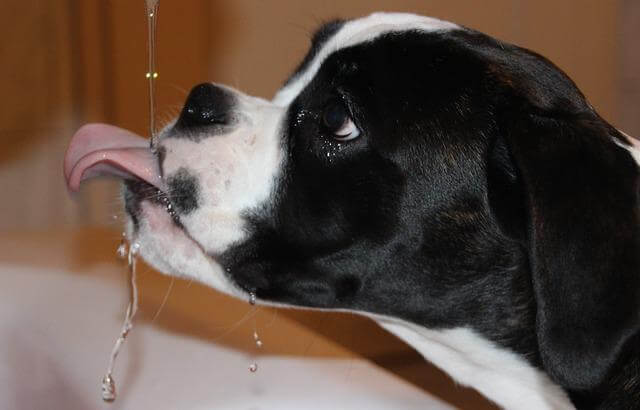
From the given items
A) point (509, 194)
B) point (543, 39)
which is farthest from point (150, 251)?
point (543, 39)

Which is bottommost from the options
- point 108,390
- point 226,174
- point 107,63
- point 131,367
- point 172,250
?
point 131,367

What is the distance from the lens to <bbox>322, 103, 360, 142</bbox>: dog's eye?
55.7 inches

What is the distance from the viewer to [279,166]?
144 cm

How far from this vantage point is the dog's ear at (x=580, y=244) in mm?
1232

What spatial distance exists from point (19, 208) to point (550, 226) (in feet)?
7.28

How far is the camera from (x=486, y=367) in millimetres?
1566

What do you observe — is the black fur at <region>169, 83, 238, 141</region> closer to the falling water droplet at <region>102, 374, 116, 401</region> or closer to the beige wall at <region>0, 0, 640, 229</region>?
the falling water droplet at <region>102, 374, 116, 401</region>

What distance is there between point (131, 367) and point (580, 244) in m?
1.32

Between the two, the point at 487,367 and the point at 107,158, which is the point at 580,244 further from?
the point at 107,158

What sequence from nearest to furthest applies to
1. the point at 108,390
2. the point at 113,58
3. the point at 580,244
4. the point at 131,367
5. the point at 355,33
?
the point at 580,244 < the point at 355,33 < the point at 108,390 < the point at 131,367 < the point at 113,58

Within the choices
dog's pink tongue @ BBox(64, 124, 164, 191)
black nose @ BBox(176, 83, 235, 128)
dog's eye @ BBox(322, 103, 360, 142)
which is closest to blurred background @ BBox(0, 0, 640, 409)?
dog's pink tongue @ BBox(64, 124, 164, 191)

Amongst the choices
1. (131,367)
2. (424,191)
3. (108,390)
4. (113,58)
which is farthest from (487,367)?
(113,58)

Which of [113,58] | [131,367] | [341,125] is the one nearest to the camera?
[341,125]

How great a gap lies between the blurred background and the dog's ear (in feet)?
4.92
